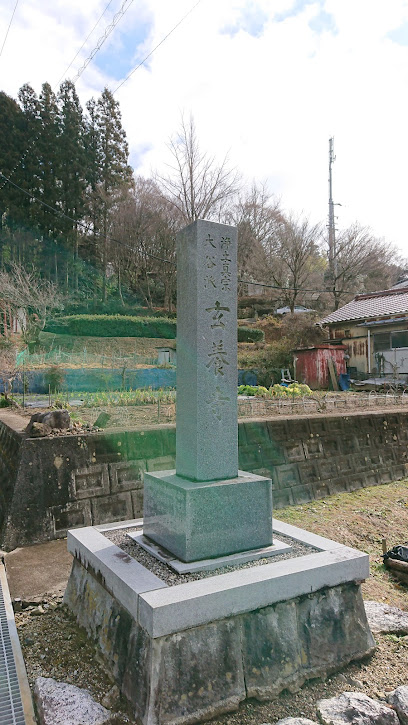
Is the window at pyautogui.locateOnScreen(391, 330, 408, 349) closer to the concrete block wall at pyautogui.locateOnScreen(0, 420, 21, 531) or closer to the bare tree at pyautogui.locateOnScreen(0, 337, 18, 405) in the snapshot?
the bare tree at pyautogui.locateOnScreen(0, 337, 18, 405)

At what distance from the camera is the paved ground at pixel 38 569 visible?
3.88m

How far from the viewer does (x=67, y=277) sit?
2770 cm

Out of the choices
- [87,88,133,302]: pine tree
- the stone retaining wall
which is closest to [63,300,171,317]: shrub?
[87,88,133,302]: pine tree

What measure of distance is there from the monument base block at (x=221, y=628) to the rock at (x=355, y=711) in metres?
0.25

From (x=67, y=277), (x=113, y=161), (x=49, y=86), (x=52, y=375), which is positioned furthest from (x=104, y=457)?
(x=49, y=86)

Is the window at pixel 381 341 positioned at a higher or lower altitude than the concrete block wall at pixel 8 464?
higher

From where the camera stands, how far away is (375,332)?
18.1m

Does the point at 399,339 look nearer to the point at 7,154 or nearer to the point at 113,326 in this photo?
the point at 113,326

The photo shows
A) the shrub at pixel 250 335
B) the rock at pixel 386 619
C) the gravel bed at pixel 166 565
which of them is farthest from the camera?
the shrub at pixel 250 335

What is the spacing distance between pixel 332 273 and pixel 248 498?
28159 mm

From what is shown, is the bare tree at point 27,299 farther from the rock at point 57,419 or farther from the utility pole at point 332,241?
the utility pole at point 332,241

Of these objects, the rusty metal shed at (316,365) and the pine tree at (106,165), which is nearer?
the rusty metal shed at (316,365)

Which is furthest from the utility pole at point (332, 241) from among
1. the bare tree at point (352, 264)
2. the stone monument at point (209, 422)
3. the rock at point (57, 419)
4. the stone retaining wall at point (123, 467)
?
the stone monument at point (209, 422)

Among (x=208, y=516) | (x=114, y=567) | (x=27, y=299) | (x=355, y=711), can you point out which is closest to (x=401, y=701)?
(x=355, y=711)
